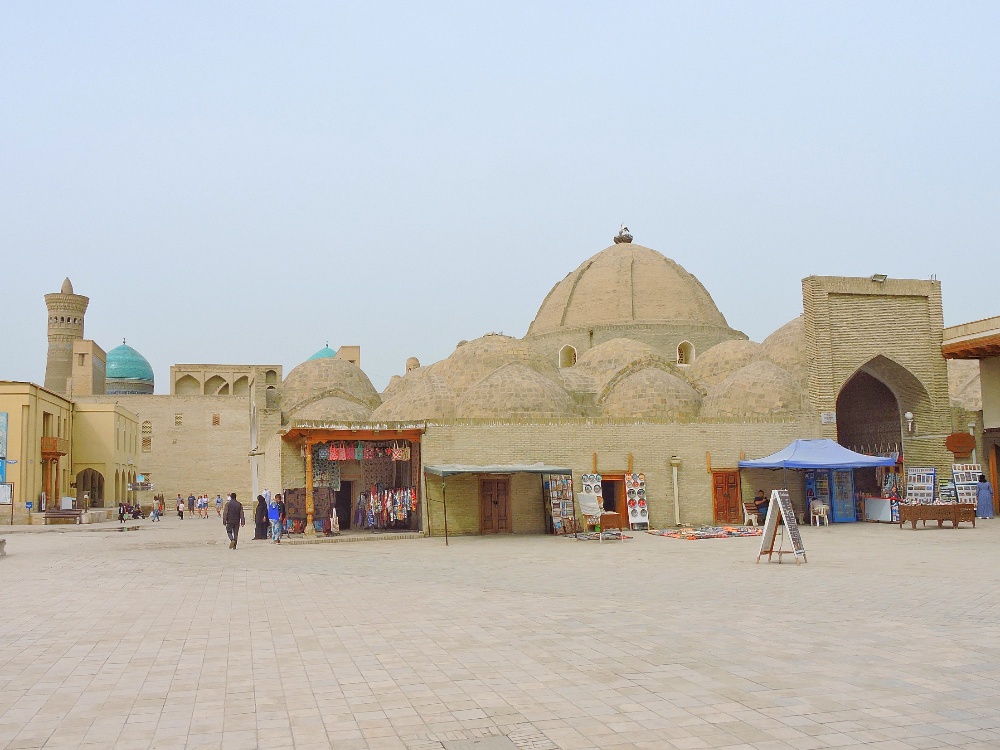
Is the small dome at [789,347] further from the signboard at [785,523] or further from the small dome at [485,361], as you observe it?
the signboard at [785,523]

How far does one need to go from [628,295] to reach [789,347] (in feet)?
28.4

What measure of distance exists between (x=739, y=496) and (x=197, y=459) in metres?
34.6

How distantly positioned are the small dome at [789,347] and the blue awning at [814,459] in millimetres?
4909

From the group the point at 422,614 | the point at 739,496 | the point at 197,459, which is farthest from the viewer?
the point at 197,459

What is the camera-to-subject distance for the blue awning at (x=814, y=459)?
20.7 m

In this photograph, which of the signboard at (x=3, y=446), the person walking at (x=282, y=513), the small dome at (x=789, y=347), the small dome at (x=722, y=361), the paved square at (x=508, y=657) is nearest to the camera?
the paved square at (x=508, y=657)

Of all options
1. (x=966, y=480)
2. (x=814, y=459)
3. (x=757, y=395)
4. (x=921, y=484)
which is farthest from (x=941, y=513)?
(x=757, y=395)

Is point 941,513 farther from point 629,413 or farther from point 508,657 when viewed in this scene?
point 508,657

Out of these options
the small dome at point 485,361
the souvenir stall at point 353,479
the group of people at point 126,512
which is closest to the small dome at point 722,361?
the small dome at point 485,361

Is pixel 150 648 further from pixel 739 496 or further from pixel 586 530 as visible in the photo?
pixel 739 496

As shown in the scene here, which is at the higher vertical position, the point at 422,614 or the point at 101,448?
the point at 101,448

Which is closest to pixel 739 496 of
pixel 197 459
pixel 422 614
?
pixel 422 614

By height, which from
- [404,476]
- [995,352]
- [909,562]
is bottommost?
[909,562]

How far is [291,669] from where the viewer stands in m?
6.57
